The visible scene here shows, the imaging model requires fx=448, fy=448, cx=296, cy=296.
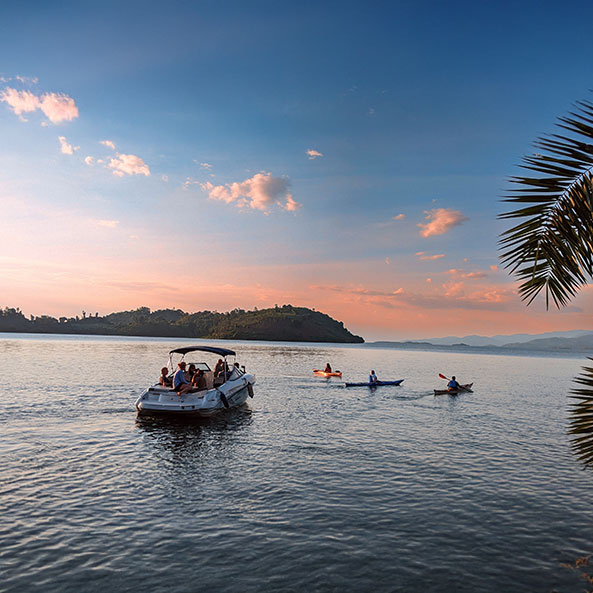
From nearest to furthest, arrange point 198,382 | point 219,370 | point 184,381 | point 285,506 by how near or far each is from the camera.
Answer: point 285,506 < point 184,381 < point 198,382 < point 219,370

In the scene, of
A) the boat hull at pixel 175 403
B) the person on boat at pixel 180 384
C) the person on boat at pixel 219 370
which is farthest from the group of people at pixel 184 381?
the person on boat at pixel 219 370

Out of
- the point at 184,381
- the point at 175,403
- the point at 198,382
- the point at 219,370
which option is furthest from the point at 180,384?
the point at 219,370

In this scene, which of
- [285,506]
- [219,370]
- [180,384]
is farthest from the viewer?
[219,370]

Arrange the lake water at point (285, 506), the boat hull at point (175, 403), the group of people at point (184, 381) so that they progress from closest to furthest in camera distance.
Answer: the lake water at point (285, 506), the boat hull at point (175, 403), the group of people at point (184, 381)

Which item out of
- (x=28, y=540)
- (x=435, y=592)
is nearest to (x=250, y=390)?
(x=28, y=540)

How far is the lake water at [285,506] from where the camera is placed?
9.12 metres

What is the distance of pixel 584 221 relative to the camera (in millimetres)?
5996

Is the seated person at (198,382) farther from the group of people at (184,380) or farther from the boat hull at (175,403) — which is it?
the boat hull at (175,403)

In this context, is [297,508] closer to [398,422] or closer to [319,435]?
[319,435]

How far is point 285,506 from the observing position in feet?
41.7

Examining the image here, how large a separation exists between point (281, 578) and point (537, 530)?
23.6 ft

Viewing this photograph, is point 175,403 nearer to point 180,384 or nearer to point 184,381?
point 180,384

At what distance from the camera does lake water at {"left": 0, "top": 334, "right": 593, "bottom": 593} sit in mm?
9117

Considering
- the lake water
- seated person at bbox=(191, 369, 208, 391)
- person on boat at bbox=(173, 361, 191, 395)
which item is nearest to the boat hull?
person on boat at bbox=(173, 361, 191, 395)
